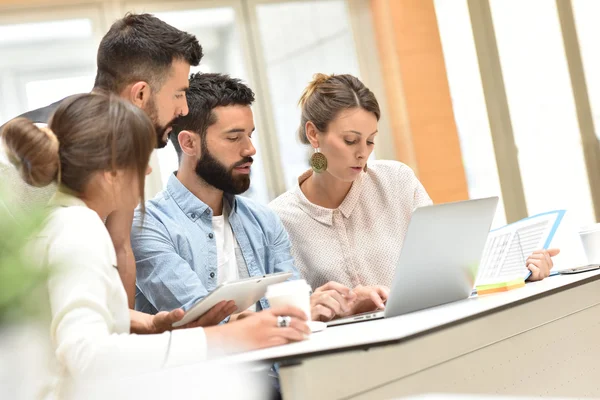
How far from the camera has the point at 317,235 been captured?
2.27 meters

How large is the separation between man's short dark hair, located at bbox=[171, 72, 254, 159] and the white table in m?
0.91

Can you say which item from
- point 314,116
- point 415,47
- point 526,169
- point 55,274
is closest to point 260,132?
point 415,47

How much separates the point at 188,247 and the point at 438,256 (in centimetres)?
77

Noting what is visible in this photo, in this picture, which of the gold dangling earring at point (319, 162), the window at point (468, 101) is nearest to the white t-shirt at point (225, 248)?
the gold dangling earring at point (319, 162)

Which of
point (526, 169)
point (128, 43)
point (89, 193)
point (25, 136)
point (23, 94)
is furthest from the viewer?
point (526, 169)

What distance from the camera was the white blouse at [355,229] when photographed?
2254 mm

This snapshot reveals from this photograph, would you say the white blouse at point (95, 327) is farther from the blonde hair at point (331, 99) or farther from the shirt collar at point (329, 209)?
the blonde hair at point (331, 99)

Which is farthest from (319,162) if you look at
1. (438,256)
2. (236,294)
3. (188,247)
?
(236,294)

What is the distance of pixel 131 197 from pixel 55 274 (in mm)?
873

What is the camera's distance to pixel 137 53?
6.51ft

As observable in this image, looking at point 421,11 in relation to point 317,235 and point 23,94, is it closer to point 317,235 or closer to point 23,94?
point 23,94

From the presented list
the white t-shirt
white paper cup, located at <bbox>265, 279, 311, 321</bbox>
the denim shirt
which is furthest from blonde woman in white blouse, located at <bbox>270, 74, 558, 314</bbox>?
white paper cup, located at <bbox>265, 279, 311, 321</bbox>

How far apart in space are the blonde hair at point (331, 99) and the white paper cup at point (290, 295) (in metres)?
1.13

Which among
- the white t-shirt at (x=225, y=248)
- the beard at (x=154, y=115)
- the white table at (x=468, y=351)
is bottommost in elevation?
the white table at (x=468, y=351)
